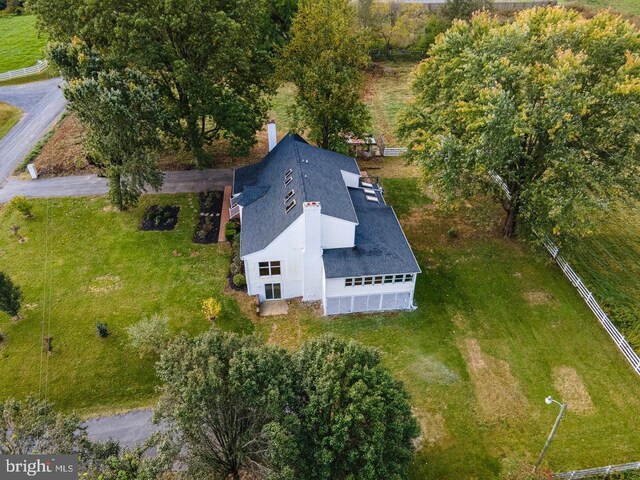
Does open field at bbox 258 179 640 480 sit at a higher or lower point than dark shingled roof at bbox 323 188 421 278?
lower

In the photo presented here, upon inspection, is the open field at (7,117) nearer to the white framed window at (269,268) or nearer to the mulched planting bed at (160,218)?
the mulched planting bed at (160,218)

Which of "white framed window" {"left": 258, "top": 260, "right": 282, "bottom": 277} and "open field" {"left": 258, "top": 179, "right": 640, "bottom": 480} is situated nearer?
"open field" {"left": 258, "top": 179, "right": 640, "bottom": 480}

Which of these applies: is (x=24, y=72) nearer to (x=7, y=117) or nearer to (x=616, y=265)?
(x=7, y=117)

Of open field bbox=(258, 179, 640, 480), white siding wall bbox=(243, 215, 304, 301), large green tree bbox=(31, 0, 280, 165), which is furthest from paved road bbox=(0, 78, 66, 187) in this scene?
→ open field bbox=(258, 179, 640, 480)

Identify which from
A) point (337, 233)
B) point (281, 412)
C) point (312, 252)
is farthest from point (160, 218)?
point (281, 412)

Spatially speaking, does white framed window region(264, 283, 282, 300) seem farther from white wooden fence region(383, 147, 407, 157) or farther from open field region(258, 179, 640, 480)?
white wooden fence region(383, 147, 407, 157)

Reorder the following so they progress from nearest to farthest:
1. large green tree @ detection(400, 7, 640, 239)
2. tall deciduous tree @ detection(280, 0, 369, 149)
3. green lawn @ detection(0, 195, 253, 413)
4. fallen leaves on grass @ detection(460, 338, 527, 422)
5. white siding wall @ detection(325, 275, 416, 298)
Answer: fallen leaves on grass @ detection(460, 338, 527, 422) < green lawn @ detection(0, 195, 253, 413) < large green tree @ detection(400, 7, 640, 239) < white siding wall @ detection(325, 275, 416, 298) < tall deciduous tree @ detection(280, 0, 369, 149)

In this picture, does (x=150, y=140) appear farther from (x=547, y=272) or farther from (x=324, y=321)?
(x=547, y=272)
